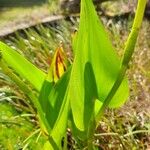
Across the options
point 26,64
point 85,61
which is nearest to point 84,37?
point 85,61

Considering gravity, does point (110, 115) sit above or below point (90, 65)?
below

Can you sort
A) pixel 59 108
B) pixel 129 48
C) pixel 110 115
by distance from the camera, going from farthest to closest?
pixel 110 115, pixel 59 108, pixel 129 48

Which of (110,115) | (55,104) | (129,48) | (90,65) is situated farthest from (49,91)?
(110,115)

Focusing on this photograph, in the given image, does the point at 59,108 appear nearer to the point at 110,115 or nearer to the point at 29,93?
the point at 29,93

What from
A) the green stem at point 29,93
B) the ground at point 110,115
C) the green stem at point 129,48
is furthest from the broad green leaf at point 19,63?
the ground at point 110,115

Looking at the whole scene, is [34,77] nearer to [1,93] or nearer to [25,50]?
[1,93]

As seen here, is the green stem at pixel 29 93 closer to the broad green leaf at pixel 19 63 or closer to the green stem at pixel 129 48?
the broad green leaf at pixel 19 63

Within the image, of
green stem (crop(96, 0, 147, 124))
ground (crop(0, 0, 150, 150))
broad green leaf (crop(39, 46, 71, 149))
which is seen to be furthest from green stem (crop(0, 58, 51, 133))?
ground (crop(0, 0, 150, 150))

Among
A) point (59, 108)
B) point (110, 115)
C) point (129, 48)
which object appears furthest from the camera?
point (110, 115)

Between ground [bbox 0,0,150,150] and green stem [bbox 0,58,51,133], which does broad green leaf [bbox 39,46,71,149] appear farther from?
ground [bbox 0,0,150,150]

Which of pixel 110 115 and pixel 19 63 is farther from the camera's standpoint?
pixel 110 115
